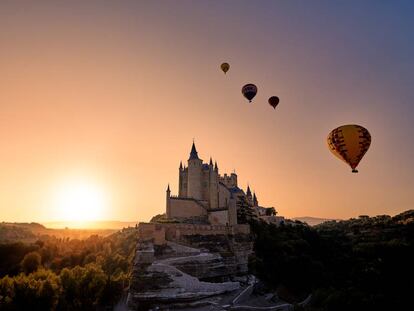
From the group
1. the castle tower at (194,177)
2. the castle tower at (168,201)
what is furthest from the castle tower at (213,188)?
the castle tower at (168,201)

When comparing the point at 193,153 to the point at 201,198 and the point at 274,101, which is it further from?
the point at 274,101

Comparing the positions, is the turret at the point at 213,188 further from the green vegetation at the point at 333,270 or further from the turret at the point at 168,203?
the turret at the point at 168,203

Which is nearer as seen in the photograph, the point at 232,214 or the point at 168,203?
the point at 168,203

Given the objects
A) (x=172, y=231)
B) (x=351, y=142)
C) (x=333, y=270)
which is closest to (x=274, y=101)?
(x=351, y=142)

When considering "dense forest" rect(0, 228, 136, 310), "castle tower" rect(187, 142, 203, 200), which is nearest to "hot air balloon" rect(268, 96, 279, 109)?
"castle tower" rect(187, 142, 203, 200)

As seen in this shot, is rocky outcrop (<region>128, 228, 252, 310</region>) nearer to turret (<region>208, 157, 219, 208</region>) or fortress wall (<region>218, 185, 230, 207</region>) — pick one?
turret (<region>208, 157, 219, 208</region>)

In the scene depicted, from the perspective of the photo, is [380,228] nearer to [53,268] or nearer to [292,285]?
[292,285]
